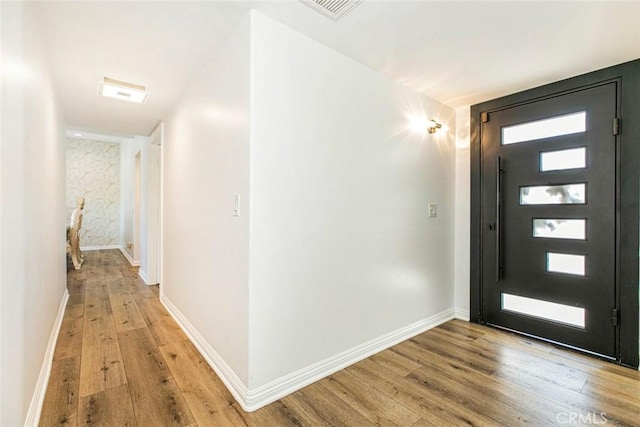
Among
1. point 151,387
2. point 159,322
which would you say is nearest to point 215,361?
point 151,387

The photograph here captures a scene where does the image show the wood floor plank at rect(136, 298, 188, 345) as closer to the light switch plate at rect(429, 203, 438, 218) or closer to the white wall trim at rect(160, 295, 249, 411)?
the white wall trim at rect(160, 295, 249, 411)

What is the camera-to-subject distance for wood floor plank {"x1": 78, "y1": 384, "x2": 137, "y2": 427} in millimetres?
1578

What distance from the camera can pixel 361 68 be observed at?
7.44ft

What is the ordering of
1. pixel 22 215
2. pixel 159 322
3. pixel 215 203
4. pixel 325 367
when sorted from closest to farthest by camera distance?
pixel 22 215 < pixel 325 367 < pixel 215 203 < pixel 159 322

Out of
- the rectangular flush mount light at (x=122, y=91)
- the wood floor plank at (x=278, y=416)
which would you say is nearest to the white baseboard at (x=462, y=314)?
the wood floor plank at (x=278, y=416)

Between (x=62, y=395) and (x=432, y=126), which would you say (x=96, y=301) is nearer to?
(x=62, y=395)

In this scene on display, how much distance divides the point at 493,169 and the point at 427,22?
5.72 ft

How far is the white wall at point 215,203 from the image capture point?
70.2 inches

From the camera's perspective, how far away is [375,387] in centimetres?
190

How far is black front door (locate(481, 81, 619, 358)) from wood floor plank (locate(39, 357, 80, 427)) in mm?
3380

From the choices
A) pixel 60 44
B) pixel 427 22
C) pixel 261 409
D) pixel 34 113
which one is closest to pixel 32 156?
pixel 34 113

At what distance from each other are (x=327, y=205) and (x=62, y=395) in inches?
80.1

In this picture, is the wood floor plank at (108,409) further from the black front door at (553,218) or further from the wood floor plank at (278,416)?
the black front door at (553,218)

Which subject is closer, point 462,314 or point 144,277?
point 462,314
